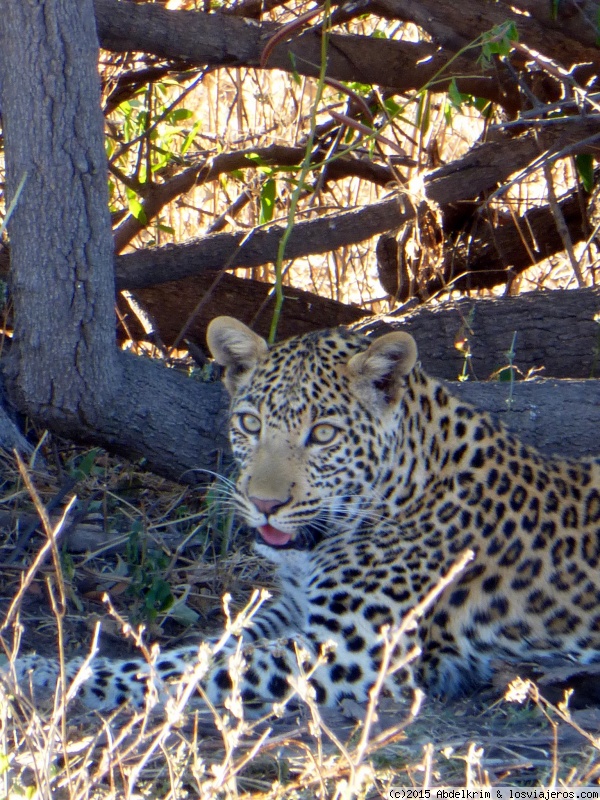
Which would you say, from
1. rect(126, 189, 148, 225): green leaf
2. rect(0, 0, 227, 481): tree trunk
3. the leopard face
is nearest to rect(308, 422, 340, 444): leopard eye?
the leopard face

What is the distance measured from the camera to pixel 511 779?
11.9ft

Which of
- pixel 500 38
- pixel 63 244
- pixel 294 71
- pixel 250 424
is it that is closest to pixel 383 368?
pixel 250 424

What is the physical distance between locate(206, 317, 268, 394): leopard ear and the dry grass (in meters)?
0.99

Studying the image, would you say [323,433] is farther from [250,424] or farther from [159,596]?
[159,596]

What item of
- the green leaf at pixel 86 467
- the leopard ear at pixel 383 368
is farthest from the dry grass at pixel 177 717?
the leopard ear at pixel 383 368

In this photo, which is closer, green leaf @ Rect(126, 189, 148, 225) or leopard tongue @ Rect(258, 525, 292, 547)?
leopard tongue @ Rect(258, 525, 292, 547)

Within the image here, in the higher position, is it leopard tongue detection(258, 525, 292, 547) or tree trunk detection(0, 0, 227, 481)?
tree trunk detection(0, 0, 227, 481)

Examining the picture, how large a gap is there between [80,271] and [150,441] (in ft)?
3.21

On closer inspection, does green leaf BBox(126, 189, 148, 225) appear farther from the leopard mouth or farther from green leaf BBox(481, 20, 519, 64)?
the leopard mouth

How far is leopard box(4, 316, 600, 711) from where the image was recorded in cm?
470

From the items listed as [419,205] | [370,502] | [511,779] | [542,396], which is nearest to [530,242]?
[419,205]

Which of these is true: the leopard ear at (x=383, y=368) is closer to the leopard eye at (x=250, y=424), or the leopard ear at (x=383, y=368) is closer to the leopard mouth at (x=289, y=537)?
the leopard eye at (x=250, y=424)

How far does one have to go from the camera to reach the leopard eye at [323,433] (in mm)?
4812

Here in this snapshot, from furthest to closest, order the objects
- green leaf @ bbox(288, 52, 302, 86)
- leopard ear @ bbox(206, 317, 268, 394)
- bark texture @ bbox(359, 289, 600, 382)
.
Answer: bark texture @ bbox(359, 289, 600, 382) < green leaf @ bbox(288, 52, 302, 86) < leopard ear @ bbox(206, 317, 268, 394)
